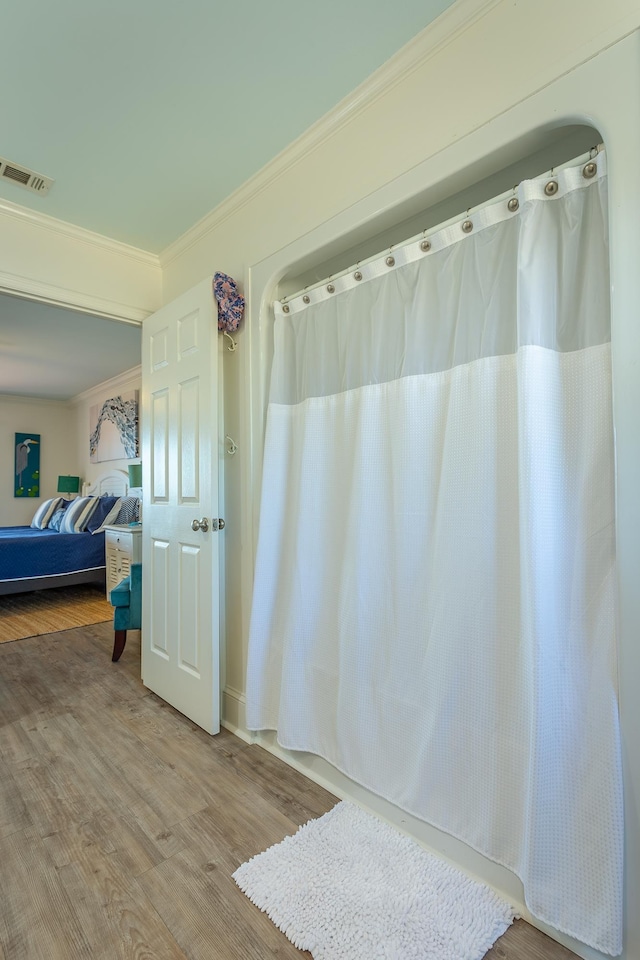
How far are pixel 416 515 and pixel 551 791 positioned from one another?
753 millimetres

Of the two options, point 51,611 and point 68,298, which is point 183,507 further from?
point 51,611

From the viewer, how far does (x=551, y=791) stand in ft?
3.55

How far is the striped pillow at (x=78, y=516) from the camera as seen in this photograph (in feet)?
16.2

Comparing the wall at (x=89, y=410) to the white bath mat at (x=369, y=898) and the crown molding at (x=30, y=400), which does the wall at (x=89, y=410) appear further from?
the white bath mat at (x=369, y=898)

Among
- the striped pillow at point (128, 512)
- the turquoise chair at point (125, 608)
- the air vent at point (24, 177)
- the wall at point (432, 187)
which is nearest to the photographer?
the wall at point (432, 187)

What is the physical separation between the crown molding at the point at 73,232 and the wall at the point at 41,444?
505 centimetres

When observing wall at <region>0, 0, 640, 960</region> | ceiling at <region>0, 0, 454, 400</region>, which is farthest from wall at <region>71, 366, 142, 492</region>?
ceiling at <region>0, 0, 454, 400</region>

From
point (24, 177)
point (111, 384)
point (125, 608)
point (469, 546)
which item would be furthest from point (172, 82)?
point (111, 384)

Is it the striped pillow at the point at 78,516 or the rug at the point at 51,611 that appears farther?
the striped pillow at the point at 78,516

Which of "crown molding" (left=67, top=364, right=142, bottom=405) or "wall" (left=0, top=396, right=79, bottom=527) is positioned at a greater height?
"crown molding" (left=67, top=364, right=142, bottom=405)

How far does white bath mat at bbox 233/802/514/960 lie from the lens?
3.60 feet

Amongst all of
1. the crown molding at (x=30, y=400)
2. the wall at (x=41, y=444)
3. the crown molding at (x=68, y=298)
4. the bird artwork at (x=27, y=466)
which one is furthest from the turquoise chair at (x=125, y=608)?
the crown molding at (x=30, y=400)

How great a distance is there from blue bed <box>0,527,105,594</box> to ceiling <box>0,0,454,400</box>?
322 centimetres

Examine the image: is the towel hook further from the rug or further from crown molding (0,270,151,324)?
the rug
